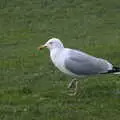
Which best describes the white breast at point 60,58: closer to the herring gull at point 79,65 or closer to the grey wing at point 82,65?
the herring gull at point 79,65

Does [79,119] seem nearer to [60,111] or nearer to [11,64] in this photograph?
[60,111]

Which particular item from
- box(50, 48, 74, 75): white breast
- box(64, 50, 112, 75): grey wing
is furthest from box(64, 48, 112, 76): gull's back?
box(50, 48, 74, 75): white breast

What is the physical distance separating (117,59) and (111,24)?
37.9 feet

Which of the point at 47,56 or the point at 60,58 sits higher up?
the point at 60,58

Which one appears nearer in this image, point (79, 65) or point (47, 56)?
point (79, 65)

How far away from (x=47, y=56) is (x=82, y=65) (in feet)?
29.1

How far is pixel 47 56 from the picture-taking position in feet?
72.5

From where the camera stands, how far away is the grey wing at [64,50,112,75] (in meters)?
13.2

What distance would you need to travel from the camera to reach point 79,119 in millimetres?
11570

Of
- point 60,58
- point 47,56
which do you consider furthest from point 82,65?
point 47,56

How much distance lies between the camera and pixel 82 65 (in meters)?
13.3

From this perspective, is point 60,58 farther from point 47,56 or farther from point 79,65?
point 47,56

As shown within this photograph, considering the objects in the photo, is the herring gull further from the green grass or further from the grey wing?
the green grass

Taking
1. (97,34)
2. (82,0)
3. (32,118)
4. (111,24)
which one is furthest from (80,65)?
(82,0)
